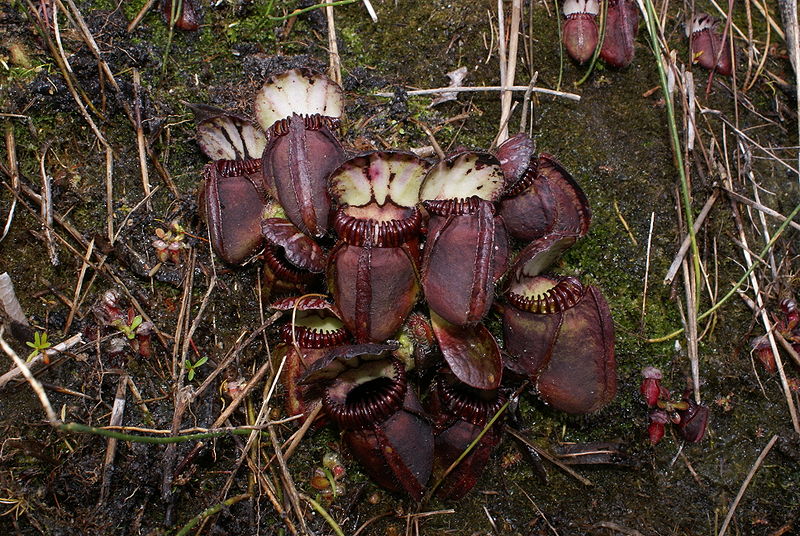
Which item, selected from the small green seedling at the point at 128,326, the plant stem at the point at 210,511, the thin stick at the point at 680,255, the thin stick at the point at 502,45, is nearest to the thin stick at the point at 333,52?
the thin stick at the point at 502,45

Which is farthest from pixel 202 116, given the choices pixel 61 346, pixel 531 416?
pixel 531 416

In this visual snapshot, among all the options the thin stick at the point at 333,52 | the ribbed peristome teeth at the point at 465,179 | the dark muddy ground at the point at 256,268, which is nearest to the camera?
the ribbed peristome teeth at the point at 465,179

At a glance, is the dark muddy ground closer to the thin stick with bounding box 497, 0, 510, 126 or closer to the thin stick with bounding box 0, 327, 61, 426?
the thin stick with bounding box 497, 0, 510, 126

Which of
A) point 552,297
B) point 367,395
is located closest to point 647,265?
point 552,297

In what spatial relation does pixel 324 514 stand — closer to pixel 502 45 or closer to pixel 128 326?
pixel 128 326

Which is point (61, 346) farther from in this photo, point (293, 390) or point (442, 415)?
point (442, 415)

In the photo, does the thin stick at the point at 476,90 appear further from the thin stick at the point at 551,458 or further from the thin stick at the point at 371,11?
the thin stick at the point at 551,458

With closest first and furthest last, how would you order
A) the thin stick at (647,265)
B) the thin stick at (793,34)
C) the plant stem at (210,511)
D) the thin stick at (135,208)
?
the plant stem at (210,511) < the thin stick at (135,208) < the thin stick at (647,265) < the thin stick at (793,34)
